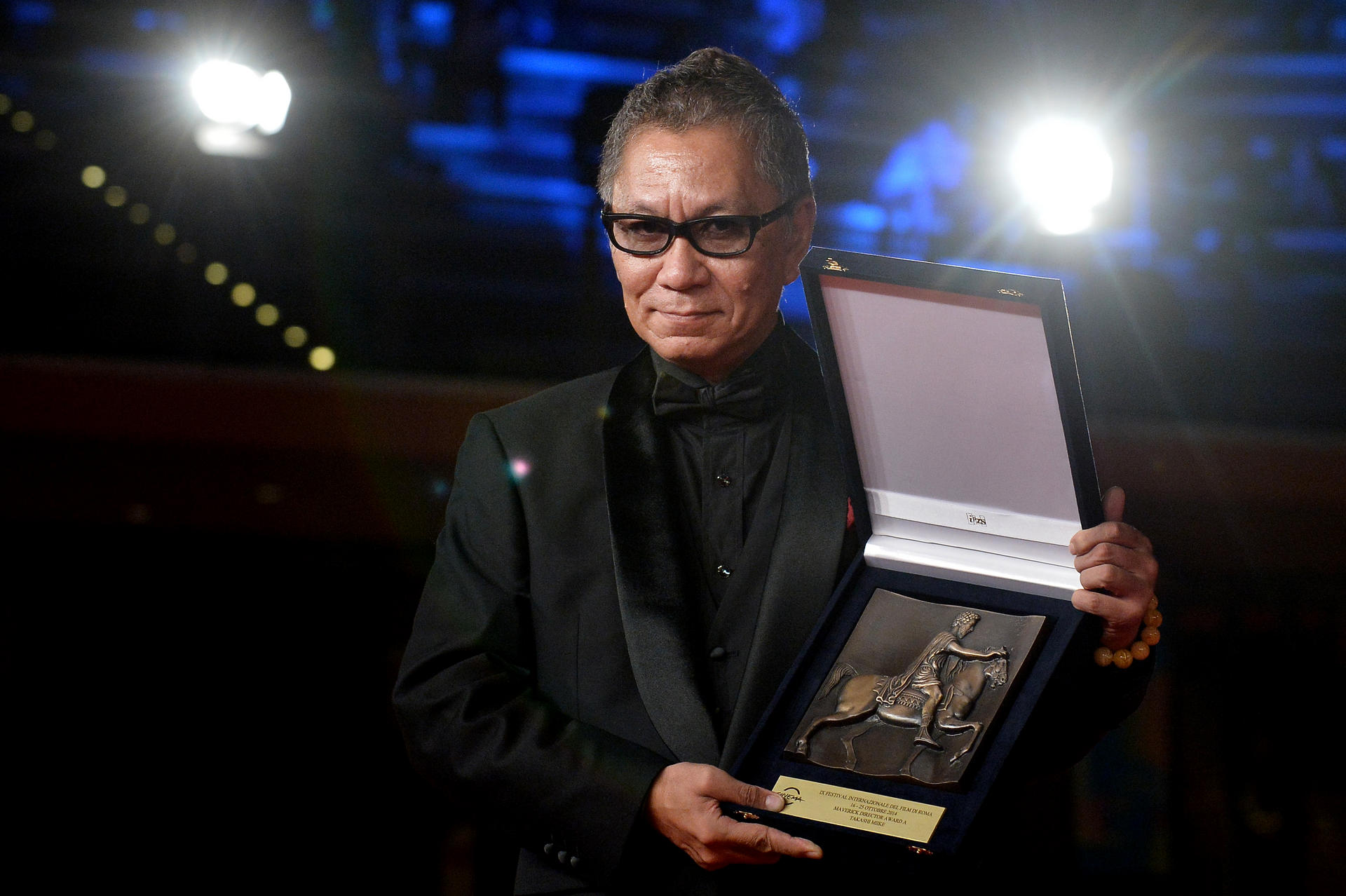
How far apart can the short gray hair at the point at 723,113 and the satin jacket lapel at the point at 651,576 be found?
24 centimetres

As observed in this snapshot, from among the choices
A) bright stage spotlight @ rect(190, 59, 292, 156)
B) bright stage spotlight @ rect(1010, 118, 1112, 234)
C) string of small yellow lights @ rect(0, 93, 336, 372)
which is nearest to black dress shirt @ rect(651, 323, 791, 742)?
bright stage spotlight @ rect(1010, 118, 1112, 234)

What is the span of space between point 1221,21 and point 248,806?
420cm

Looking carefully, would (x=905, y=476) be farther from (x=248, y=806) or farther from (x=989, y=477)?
(x=248, y=806)

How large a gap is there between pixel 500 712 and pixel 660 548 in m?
0.22

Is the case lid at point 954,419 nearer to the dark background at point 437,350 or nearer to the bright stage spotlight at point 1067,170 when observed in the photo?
the dark background at point 437,350

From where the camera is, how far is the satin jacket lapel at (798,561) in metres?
1.12

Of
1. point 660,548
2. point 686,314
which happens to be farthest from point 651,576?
point 686,314

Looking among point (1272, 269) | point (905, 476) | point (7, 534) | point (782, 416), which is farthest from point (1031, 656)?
point (7, 534)

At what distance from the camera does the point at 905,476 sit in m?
1.20

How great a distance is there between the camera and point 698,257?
1149 millimetres

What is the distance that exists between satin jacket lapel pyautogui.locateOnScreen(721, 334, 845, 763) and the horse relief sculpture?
6 cm

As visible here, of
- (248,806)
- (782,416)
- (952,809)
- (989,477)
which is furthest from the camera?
(248,806)

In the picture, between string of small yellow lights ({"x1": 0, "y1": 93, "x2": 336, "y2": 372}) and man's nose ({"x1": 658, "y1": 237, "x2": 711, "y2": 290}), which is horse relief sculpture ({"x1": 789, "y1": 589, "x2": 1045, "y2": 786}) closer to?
man's nose ({"x1": 658, "y1": 237, "x2": 711, "y2": 290})

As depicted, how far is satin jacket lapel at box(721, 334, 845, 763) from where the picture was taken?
44.2 inches
